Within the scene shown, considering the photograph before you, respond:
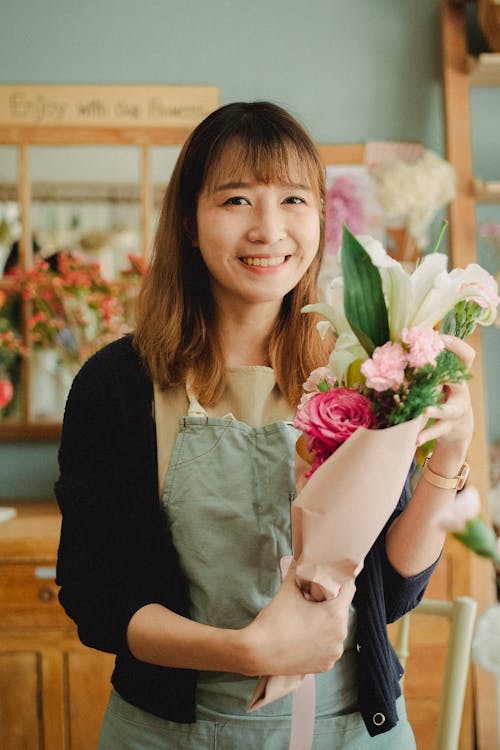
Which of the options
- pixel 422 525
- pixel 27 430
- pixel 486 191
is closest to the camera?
pixel 422 525

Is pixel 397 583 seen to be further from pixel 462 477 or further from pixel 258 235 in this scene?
pixel 258 235

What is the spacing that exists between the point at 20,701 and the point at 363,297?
174cm

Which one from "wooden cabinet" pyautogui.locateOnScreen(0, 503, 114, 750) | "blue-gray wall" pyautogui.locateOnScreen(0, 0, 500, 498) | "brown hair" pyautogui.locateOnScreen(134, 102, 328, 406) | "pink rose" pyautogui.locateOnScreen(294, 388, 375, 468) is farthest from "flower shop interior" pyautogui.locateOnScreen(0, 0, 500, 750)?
"pink rose" pyautogui.locateOnScreen(294, 388, 375, 468)

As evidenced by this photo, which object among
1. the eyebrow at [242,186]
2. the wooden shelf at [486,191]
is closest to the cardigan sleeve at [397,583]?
the eyebrow at [242,186]

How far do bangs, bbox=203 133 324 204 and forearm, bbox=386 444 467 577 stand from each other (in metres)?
0.44

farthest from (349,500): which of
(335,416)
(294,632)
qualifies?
(294,632)

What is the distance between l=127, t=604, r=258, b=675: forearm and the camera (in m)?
0.91

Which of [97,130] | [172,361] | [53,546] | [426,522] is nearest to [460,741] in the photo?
[53,546]

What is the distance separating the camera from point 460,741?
2.21 m

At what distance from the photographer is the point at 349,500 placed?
82cm

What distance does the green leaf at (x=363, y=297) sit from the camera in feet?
2.60

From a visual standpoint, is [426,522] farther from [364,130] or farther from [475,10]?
[475,10]

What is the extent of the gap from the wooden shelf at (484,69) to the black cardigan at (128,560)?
5.77ft

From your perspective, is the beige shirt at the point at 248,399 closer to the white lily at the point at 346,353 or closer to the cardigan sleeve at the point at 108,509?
the cardigan sleeve at the point at 108,509
